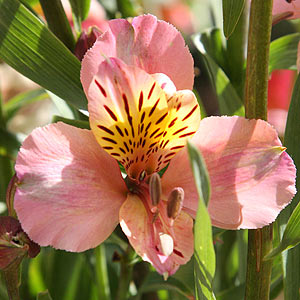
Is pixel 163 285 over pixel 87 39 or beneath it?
beneath

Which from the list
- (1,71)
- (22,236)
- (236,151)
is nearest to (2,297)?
(22,236)

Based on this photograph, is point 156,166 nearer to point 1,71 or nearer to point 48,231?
point 48,231

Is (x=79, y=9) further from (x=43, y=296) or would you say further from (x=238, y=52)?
(x=43, y=296)

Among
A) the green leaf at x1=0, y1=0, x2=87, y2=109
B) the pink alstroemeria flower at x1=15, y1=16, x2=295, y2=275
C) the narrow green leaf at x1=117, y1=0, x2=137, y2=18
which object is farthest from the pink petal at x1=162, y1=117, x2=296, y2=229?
the narrow green leaf at x1=117, y1=0, x2=137, y2=18

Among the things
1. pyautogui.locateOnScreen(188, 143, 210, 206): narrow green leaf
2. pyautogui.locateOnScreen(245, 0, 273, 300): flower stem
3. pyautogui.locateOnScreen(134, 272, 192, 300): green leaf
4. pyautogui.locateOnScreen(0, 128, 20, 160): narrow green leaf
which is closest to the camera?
pyautogui.locateOnScreen(188, 143, 210, 206): narrow green leaf

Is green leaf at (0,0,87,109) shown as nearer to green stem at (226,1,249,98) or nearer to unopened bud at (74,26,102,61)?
unopened bud at (74,26,102,61)

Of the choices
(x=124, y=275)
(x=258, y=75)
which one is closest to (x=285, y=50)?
(x=258, y=75)
